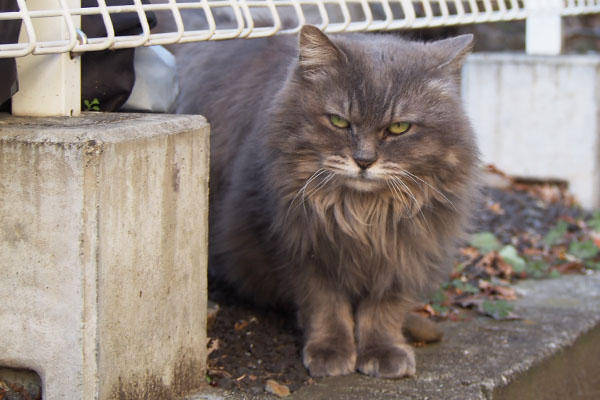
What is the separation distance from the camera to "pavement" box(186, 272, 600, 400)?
265 centimetres

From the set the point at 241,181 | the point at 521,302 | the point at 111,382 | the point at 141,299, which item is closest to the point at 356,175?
the point at 241,181

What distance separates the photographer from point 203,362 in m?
2.52

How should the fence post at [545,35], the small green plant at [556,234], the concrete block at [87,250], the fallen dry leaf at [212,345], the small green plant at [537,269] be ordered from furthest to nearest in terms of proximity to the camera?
the fence post at [545,35] < the small green plant at [556,234] < the small green plant at [537,269] < the fallen dry leaf at [212,345] < the concrete block at [87,250]

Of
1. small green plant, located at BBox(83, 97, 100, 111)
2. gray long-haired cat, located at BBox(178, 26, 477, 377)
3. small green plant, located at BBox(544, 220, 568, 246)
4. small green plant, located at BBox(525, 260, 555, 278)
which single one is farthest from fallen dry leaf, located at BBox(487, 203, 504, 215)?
small green plant, located at BBox(83, 97, 100, 111)

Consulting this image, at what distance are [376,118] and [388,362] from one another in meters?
0.81

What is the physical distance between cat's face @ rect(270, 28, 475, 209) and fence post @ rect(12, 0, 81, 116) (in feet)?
2.52

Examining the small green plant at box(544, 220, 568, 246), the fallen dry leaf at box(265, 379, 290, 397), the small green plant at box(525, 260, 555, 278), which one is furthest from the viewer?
the small green plant at box(544, 220, 568, 246)

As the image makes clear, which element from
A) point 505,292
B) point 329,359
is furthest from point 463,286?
point 329,359

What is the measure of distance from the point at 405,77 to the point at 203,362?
110 centimetres

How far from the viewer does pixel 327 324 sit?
2975 mm

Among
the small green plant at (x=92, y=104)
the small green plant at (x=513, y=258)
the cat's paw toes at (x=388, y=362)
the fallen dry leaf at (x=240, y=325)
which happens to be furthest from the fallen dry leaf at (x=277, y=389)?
the small green plant at (x=513, y=258)

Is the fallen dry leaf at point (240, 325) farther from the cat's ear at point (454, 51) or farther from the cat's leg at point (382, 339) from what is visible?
the cat's ear at point (454, 51)

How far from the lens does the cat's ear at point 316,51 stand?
2.72 metres

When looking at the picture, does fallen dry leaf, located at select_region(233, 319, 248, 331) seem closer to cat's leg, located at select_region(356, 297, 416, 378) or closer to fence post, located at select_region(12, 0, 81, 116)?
cat's leg, located at select_region(356, 297, 416, 378)
